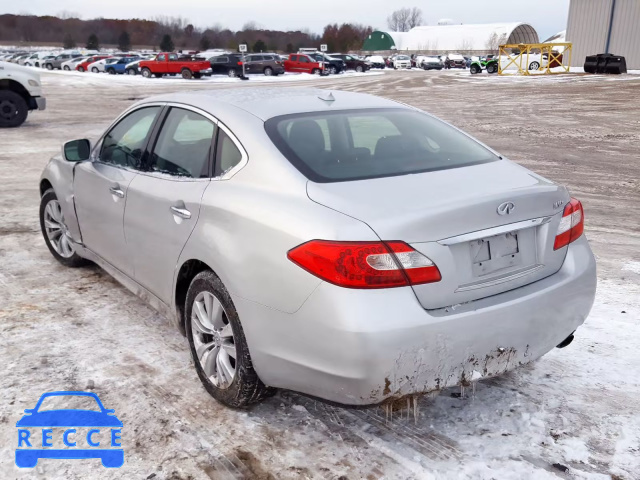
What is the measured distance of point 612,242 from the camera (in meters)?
5.97

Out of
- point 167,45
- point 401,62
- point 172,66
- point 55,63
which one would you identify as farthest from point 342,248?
point 167,45

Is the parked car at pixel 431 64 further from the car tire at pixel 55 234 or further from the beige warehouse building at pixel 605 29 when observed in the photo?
the car tire at pixel 55 234

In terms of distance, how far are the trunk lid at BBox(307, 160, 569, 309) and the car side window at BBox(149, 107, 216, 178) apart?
84cm

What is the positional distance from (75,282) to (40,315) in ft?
2.30

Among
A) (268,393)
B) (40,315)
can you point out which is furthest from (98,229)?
(268,393)

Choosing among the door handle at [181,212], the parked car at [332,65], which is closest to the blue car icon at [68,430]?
the door handle at [181,212]

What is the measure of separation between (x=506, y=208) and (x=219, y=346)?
5.07 feet

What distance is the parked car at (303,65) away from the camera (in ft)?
154

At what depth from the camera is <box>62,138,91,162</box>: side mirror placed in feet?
15.0

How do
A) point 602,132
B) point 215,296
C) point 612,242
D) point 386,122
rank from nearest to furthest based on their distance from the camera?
point 215,296 → point 386,122 → point 612,242 → point 602,132

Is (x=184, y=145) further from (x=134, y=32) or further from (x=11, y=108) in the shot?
(x=134, y=32)

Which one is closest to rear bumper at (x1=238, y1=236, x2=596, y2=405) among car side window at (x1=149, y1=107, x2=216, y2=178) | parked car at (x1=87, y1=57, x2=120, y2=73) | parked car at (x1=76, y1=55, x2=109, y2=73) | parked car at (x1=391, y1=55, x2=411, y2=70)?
car side window at (x1=149, y1=107, x2=216, y2=178)

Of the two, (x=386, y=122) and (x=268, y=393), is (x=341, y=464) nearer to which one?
(x=268, y=393)

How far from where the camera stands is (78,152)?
15.0 ft
